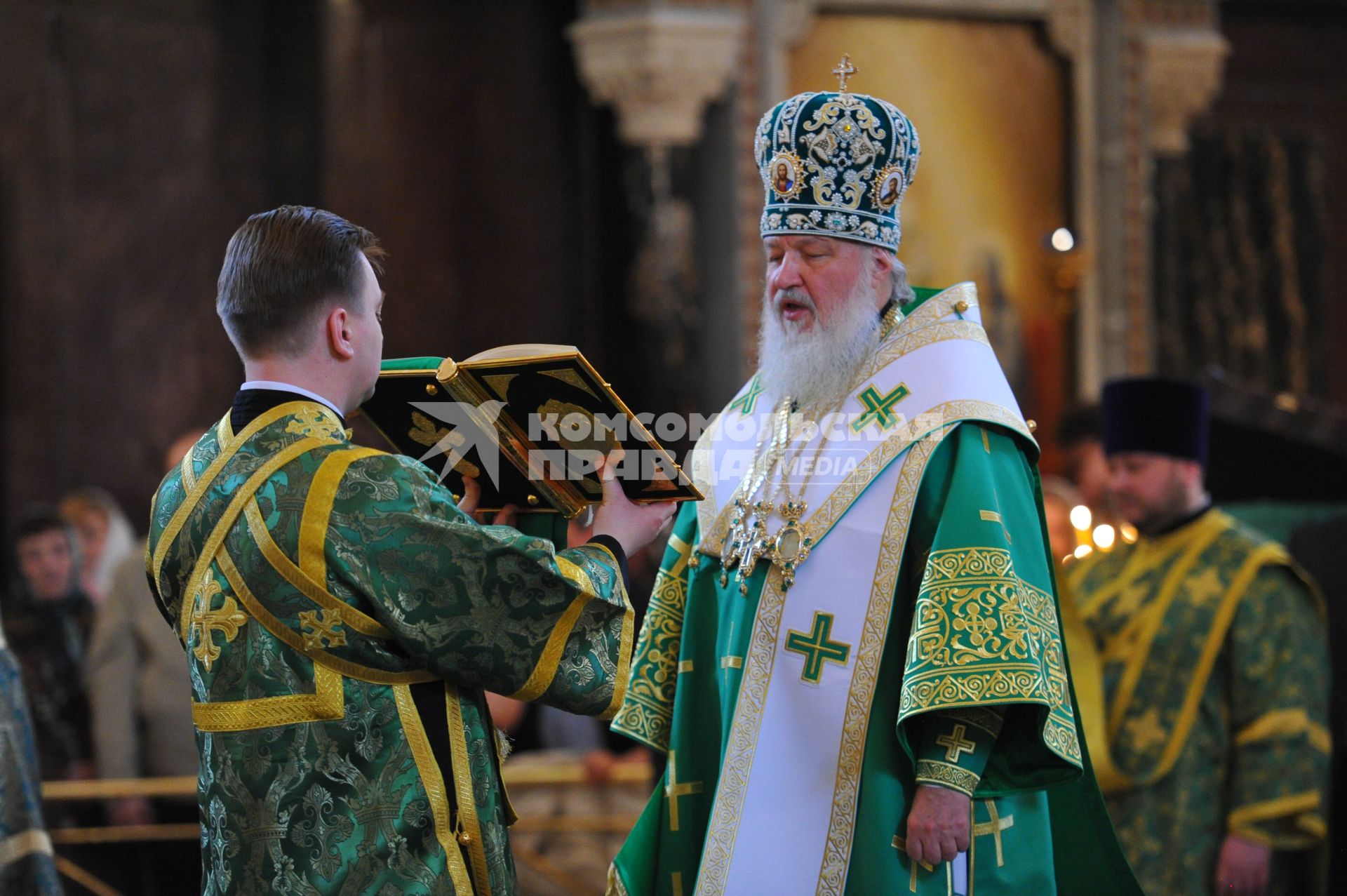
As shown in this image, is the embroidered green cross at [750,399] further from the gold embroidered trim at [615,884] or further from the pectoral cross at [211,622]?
the pectoral cross at [211,622]

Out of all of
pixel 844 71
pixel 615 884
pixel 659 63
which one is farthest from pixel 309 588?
pixel 659 63

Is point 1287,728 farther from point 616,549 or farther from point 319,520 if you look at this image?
point 319,520

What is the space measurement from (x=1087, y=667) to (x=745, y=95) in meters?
4.74

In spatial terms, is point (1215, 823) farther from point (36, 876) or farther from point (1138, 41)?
point (1138, 41)

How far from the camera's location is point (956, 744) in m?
2.82

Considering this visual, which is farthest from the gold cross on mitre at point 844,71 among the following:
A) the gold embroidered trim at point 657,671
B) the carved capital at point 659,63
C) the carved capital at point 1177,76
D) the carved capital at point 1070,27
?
the carved capital at point 1177,76

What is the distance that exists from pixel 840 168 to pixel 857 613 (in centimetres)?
88

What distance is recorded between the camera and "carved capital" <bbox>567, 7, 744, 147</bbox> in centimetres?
821

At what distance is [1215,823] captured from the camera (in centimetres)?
445

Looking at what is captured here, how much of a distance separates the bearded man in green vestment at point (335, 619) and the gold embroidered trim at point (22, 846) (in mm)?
884

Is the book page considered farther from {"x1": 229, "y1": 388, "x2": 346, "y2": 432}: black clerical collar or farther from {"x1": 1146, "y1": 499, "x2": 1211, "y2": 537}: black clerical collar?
{"x1": 1146, "y1": 499, "x2": 1211, "y2": 537}: black clerical collar

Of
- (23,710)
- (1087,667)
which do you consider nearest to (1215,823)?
(1087,667)

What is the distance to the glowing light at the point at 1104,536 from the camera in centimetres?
544

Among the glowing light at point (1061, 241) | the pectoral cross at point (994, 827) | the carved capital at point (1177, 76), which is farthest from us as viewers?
the carved capital at point (1177, 76)
